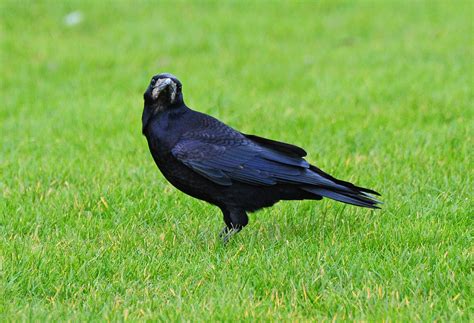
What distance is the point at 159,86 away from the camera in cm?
502

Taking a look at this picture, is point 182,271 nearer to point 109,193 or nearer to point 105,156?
point 109,193

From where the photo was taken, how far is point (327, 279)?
4152mm

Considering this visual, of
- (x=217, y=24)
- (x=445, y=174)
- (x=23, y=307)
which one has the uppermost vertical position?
(x=217, y=24)

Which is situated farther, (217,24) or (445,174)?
(217,24)

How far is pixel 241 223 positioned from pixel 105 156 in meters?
2.16

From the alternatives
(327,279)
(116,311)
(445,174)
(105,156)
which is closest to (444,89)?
(445,174)

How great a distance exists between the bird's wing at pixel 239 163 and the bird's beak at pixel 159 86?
322mm

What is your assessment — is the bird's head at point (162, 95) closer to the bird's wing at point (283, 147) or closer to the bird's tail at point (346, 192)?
the bird's wing at point (283, 147)

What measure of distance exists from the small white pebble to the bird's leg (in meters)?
7.52

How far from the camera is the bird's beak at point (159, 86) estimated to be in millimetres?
5012

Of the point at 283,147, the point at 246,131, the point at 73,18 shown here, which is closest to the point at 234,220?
the point at 283,147

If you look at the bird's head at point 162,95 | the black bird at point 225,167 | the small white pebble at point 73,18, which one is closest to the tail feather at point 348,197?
the black bird at point 225,167

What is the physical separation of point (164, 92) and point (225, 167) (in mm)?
565

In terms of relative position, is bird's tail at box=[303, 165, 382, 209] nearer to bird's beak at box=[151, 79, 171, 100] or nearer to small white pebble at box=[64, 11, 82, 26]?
bird's beak at box=[151, 79, 171, 100]
